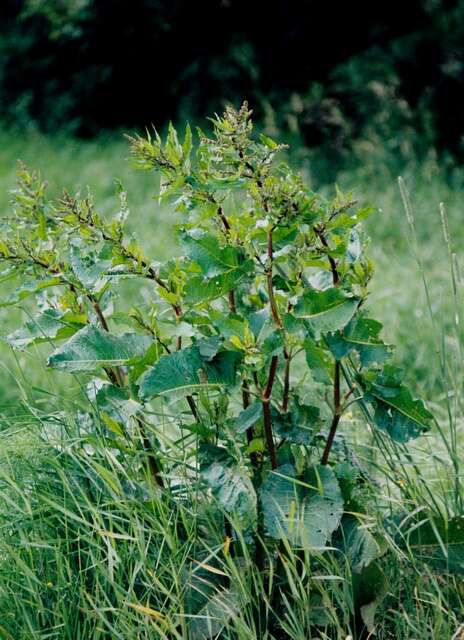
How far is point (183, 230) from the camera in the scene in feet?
5.07

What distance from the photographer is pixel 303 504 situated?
5.03ft

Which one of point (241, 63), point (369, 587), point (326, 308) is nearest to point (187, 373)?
point (326, 308)

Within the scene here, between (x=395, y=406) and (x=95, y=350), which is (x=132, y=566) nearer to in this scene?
(x=95, y=350)

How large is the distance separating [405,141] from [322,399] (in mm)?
4575

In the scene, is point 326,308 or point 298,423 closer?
point 326,308

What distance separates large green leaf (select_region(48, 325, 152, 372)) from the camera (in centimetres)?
152

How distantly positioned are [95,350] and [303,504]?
441 millimetres

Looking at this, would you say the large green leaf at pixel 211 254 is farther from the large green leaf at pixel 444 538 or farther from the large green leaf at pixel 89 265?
the large green leaf at pixel 444 538

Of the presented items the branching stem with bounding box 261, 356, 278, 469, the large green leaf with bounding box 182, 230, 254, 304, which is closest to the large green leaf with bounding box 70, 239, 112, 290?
the large green leaf with bounding box 182, 230, 254, 304

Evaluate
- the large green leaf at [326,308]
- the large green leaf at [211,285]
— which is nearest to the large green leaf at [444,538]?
the large green leaf at [326,308]

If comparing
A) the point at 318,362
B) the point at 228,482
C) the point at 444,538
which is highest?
the point at 318,362

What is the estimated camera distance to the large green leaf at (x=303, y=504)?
151cm

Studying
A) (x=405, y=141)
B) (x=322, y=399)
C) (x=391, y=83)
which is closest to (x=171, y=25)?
(x=391, y=83)

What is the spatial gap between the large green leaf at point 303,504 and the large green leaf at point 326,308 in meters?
0.25
